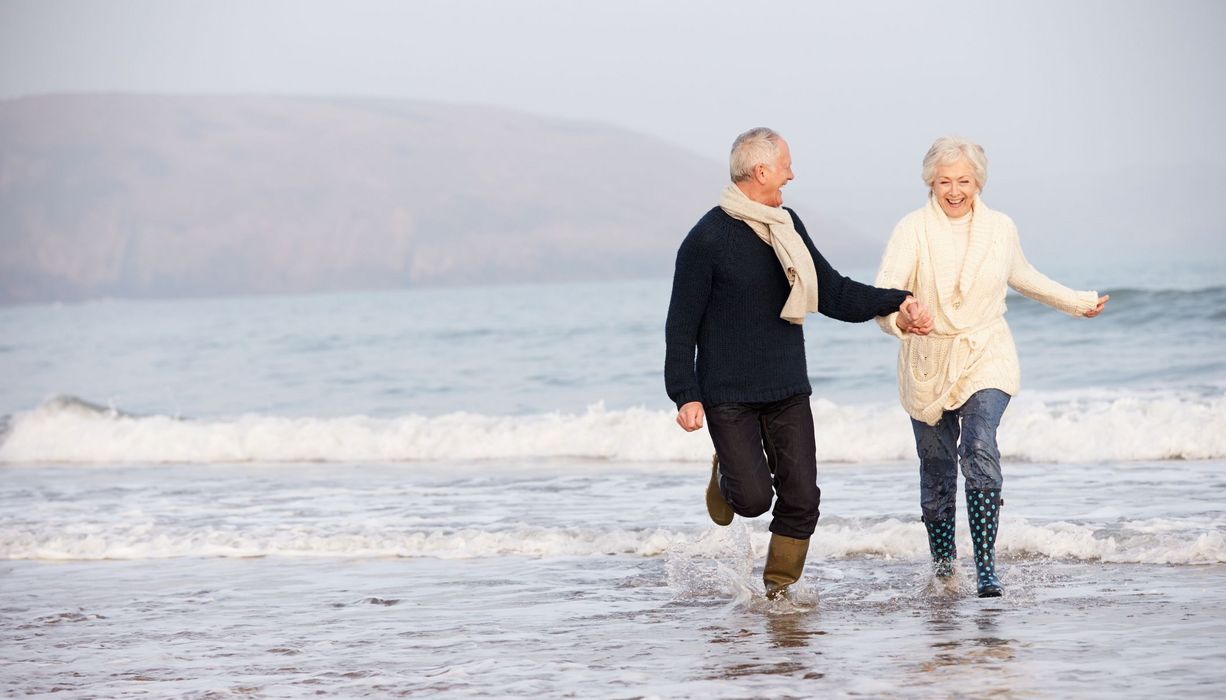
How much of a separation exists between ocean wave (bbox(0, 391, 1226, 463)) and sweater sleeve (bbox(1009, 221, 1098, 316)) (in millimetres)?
6253

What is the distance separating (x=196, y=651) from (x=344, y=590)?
1.47m

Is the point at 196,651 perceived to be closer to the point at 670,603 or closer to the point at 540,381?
the point at 670,603

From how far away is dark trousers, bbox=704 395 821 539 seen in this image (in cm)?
572

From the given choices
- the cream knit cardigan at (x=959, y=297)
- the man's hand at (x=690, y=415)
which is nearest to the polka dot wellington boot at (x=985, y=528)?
the cream knit cardigan at (x=959, y=297)

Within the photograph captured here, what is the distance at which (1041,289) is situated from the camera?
5824 millimetres

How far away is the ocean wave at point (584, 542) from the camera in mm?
7207

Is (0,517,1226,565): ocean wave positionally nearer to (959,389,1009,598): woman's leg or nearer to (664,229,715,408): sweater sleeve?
(959,389,1009,598): woman's leg

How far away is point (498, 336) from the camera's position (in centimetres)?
3534

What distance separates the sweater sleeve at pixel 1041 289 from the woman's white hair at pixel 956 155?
0.28 m

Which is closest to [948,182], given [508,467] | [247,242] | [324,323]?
[508,467]

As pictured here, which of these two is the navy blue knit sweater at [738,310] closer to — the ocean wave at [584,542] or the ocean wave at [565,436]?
the ocean wave at [584,542]

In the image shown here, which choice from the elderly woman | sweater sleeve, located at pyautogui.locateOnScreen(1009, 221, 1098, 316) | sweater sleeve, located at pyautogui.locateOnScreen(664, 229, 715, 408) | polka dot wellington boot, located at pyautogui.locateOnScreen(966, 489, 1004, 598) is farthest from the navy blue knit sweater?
polka dot wellington boot, located at pyautogui.locateOnScreen(966, 489, 1004, 598)

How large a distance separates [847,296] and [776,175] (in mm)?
568

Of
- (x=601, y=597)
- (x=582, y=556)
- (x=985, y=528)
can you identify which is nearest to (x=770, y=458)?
(x=985, y=528)
